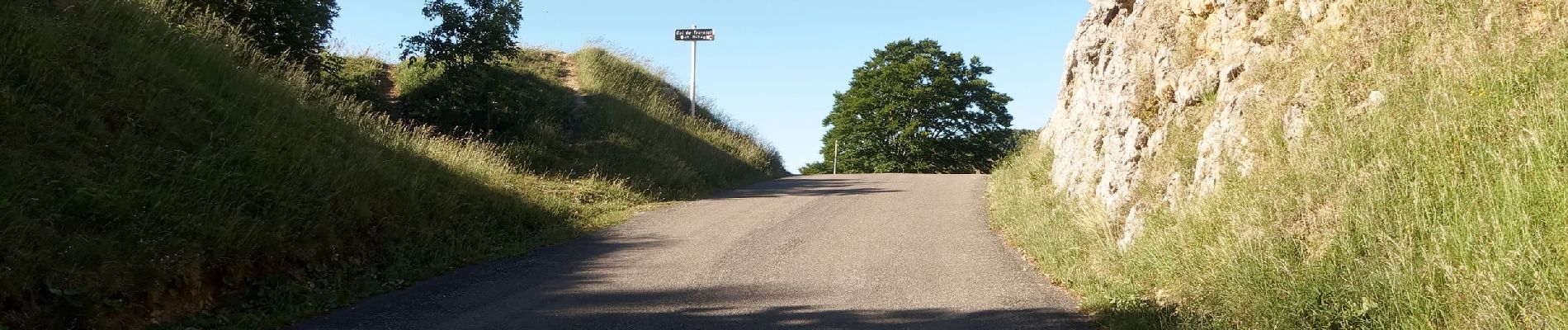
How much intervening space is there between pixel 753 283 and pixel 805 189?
1114 cm

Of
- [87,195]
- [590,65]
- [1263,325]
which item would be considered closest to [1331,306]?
[1263,325]

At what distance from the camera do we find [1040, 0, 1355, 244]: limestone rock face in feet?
27.0

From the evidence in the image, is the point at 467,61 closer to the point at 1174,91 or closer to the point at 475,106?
the point at 475,106

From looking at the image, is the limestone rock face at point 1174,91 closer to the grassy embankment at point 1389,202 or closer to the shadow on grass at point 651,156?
the grassy embankment at point 1389,202

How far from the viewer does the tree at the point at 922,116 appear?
39875 mm

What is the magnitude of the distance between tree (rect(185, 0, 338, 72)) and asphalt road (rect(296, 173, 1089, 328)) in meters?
7.37

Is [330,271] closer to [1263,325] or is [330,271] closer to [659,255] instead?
[659,255]

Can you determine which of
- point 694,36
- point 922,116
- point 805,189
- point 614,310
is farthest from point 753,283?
point 922,116

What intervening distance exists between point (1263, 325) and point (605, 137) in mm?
17608

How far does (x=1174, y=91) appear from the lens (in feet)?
35.1

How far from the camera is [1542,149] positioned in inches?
198

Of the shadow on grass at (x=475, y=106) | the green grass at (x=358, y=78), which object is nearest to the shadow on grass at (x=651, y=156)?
the shadow on grass at (x=475, y=106)

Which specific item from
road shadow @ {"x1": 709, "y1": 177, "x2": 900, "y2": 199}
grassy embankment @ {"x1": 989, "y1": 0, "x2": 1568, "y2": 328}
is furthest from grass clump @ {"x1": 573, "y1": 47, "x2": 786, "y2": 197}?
grassy embankment @ {"x1": 989, "y1": 0, "x2": 1568, "y2": 328}

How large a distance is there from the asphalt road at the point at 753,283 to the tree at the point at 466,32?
23.0ft
